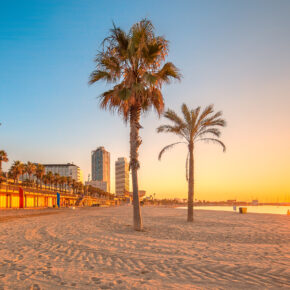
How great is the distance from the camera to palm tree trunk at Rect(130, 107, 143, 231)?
1446 centimetres

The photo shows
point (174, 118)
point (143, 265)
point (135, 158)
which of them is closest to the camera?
point (143, 265)

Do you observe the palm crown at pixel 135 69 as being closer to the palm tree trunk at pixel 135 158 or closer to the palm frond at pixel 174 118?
the palm tree trunk at pixel 135 158

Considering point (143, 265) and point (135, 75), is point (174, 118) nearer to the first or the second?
point (135, 75)

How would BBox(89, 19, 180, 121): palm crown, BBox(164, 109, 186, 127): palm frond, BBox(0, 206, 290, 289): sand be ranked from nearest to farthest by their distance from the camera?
BBox(0, 206, 290, 289): sand → BBox(89, 19, 180, 121): palm crown → BBox(164, 109, 186, 127): palm frond

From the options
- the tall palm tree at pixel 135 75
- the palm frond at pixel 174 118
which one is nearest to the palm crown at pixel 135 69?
the tall palm tree at pixel 135 75

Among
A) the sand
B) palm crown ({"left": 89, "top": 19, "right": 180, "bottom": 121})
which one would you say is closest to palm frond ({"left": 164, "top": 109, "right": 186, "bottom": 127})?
palm crown ({"left": 89, "top": 19, "right": 180, "bottom": 121})

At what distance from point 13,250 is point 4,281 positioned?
3693 mm

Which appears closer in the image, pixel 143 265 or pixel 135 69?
pixel 143 265

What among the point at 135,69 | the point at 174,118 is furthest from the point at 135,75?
the point at 174,118

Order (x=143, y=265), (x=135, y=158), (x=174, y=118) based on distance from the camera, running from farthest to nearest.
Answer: (x=174, y=118) < (x=135, y=158) < (x=143, y=265)

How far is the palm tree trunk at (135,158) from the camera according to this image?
47.4 feet

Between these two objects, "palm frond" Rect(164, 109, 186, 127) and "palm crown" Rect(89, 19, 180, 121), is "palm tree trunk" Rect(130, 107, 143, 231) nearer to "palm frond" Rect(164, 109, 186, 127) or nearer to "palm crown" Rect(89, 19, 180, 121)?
"palm crown" Rect(89, 19, 180, 121)

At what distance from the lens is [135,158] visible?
14547 millimetres

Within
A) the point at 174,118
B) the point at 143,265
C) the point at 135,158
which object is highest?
the point at 174,118
